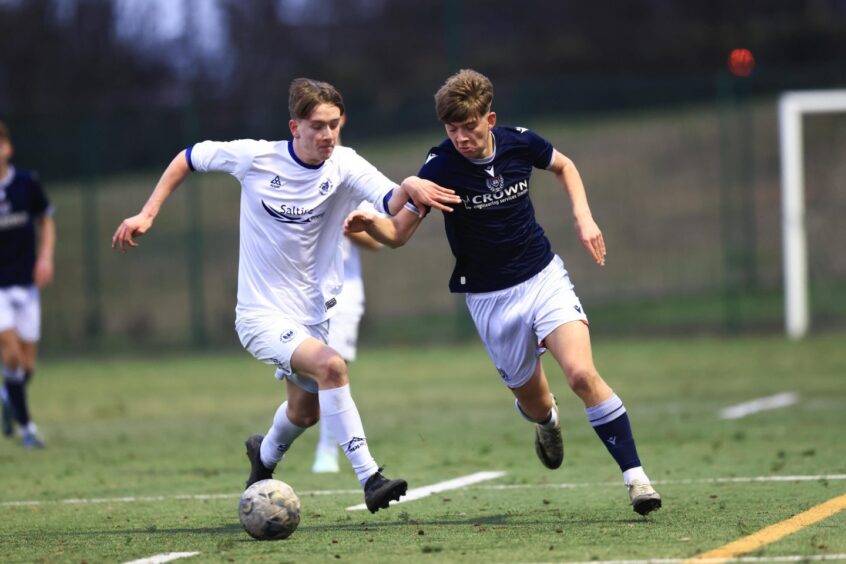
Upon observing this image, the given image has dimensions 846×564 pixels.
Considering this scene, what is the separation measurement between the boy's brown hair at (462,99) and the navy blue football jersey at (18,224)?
6071 mm

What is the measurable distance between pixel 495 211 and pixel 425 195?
54 cm

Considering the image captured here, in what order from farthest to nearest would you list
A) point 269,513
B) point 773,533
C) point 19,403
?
point 19,403
point 269,513
point 773,533

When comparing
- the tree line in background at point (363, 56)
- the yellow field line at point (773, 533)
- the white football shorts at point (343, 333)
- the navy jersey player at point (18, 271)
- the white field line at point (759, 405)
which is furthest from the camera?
the tree line in background at point (363, 56)

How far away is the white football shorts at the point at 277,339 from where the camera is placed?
22.7ft

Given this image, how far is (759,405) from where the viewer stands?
1234 cm

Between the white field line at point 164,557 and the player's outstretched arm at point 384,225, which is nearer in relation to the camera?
the white field line at point 164,557

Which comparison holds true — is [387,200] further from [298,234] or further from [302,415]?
[302,415]

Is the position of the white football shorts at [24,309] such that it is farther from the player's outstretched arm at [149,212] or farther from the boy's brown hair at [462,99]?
the boy's brown hair at [462,99]

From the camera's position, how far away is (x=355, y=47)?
25.0 metres

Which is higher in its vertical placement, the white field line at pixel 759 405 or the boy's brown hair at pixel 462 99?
the boy's brown hair at pixel 462 99

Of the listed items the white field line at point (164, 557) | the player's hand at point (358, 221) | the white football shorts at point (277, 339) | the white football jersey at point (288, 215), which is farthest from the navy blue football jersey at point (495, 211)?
the white field line at point (164, 557)

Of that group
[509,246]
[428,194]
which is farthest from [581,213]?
[428,194]

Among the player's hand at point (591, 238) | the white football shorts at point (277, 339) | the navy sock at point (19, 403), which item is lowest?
the navy sock at point (19, 403)

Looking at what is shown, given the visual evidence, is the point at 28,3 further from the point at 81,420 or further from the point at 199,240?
the point at 81,420
